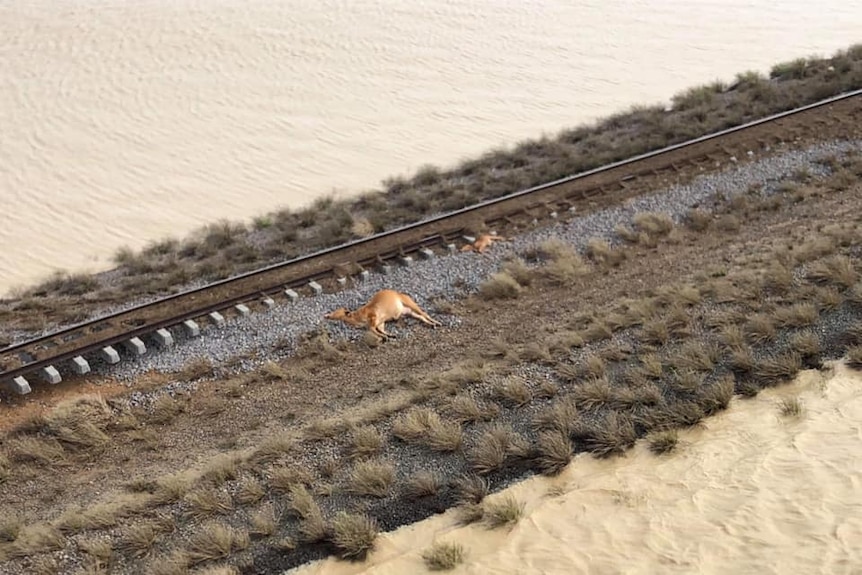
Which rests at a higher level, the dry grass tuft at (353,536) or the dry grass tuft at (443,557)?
the dry grass tuft at (353,536)

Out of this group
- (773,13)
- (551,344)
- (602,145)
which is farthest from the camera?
(773,13)

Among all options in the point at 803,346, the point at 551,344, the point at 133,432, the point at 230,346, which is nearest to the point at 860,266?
the point at 803,346

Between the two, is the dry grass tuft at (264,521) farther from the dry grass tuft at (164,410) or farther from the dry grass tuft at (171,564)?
the dry grass tuft at (164,410)

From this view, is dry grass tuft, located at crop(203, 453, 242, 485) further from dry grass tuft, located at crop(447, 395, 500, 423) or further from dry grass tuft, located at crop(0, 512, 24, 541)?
dry grass tuft, located at crop(447, 395, 500, 423)

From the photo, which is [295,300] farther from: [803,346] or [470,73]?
[470,73]

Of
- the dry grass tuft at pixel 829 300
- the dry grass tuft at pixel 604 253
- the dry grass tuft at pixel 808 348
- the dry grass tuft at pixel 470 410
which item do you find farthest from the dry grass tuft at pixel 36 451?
the dry grass tuft at pixel 829 300

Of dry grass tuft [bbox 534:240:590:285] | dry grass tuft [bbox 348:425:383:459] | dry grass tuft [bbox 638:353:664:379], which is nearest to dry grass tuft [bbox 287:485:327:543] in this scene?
dry grass tuft [bbox 348:425:383:459]
